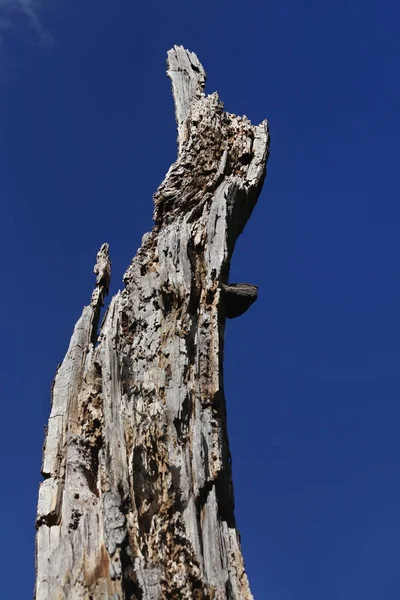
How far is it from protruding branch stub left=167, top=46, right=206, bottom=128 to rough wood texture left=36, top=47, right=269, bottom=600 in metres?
1.54

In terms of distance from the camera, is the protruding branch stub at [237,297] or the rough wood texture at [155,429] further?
the protruding branch stub at [237,297]

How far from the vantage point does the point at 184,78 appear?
930 cm

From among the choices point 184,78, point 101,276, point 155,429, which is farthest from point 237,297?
point 184,78

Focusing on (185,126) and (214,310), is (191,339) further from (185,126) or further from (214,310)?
(185,126)

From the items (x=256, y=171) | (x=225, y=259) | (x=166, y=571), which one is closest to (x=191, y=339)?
(x=225, y=259)

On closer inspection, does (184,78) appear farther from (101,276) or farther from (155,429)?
(155,429)

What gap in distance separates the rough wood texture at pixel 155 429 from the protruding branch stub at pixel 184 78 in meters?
1.54

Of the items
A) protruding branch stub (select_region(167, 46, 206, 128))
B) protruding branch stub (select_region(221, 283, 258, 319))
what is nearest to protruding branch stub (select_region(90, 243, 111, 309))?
protruding branch stub (select_region(221, 283, 258, 319))

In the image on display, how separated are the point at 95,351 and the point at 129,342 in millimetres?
241

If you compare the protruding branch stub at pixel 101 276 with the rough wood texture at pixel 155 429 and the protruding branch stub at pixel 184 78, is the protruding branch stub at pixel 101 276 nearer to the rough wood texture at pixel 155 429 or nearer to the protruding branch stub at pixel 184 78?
the rough wood texture at pixel 155 429

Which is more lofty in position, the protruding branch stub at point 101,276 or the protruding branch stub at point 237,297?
the protruding branch stub at point 101,276

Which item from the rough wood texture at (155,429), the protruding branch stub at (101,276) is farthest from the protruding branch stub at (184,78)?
the protruding branch stub at (101,276)

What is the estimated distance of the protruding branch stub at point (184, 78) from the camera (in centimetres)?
884

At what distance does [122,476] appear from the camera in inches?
208
